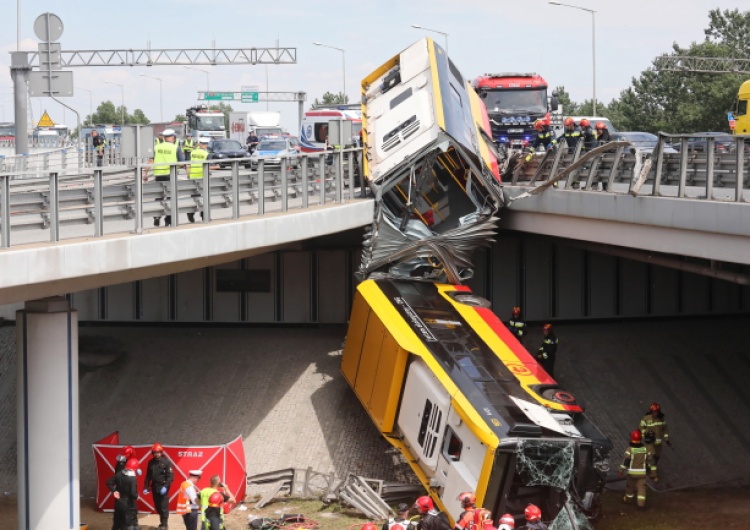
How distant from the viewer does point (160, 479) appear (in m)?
18.7

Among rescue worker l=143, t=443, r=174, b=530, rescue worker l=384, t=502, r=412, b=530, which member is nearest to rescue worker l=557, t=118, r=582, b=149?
rescue worker l=143, t=443, r=174, b=530

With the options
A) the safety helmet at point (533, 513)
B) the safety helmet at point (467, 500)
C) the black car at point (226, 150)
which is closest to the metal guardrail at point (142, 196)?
the safety helmet at point (467, 500)

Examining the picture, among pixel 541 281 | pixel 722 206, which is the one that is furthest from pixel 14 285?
pixel 541 281

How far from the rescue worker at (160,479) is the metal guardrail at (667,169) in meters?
8.64

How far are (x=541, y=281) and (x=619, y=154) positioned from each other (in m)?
7.42

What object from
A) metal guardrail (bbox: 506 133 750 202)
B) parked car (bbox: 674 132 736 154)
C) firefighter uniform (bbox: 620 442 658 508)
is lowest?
firefighter uniform (bbox: 620 442 658 508)

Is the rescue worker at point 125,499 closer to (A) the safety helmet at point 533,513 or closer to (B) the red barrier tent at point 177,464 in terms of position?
(B) the red barrier tent at point 177,464

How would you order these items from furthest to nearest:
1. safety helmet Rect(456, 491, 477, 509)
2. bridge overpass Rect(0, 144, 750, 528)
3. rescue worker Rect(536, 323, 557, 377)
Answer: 1. rescue worker Rect(536, 323, 557, 377)
2. bridge overpass Rect(0, 144, 750, 528)
3. safety helmet Rect(456, 491, 477, 509)

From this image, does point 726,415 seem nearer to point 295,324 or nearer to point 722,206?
point 722,206

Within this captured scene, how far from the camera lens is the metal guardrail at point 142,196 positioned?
15.8 m

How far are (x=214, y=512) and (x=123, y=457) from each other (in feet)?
8.14

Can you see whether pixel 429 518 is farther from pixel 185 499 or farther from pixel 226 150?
pixel 226 150

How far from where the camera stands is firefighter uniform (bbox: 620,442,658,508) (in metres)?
19.5

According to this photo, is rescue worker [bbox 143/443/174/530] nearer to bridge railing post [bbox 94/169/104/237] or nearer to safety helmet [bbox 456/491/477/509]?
bridge railing post [bbox 94/169/104/237]
